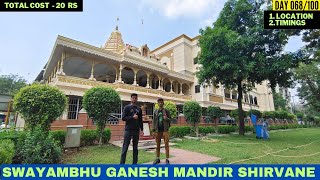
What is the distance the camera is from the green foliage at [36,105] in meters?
7.14

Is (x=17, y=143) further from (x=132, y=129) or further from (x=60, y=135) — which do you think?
(x=132, y=129)

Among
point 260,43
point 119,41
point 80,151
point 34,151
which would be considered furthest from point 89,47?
point 260,43

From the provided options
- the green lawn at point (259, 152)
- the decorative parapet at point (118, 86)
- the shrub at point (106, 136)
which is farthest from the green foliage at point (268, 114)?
the shrub at point (106, 136)

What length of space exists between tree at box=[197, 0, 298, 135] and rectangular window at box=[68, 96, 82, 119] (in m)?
9.99

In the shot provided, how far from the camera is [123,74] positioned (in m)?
22.5

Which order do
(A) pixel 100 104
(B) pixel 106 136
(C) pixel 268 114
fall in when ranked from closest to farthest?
(A) pixel 100 104
(B) pixel 106 136
(C) pixel 268 114

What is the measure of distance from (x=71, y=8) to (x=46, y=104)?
11.6 ft

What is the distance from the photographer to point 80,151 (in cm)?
803

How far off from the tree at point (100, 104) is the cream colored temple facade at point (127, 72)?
558 cm

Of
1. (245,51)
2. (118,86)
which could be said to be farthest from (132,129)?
(245,51)

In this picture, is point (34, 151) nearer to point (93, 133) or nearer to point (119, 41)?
point (93, 133)

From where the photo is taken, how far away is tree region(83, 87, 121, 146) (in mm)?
9109

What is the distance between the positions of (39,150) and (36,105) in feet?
7.60

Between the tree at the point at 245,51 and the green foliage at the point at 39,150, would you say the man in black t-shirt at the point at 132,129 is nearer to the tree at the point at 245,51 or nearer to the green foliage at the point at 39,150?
the green foliage at the point at 39,150
